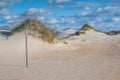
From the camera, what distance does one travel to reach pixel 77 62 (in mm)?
19172

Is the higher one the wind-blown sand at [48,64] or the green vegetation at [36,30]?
the green vegetation at [36,30]

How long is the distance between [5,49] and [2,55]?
180 cm

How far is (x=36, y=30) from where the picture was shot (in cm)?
2686

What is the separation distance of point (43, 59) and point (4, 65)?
10.8ft

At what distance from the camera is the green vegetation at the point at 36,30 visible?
26672 mm

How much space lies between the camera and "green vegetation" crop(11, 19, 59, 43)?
26672 millimetres

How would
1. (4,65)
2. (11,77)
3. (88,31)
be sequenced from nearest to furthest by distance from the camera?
(11,77) < (4,65) < (88,31)

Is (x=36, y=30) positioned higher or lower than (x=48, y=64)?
higher

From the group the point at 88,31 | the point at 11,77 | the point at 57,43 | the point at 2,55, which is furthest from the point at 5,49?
the point at 88,31

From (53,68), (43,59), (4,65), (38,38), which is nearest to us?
(53,68)

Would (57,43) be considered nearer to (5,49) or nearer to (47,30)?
(47,30)

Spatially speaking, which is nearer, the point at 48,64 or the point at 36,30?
the point at 48,64

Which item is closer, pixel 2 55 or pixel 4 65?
pixel 4 65

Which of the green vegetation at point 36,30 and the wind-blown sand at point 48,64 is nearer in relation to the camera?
the wind-blown sand at point 48,64
